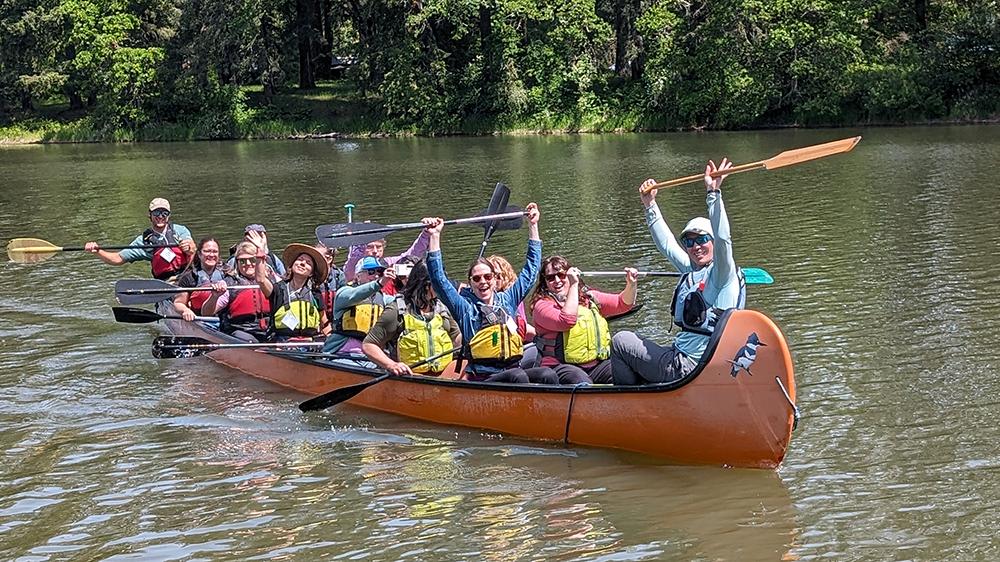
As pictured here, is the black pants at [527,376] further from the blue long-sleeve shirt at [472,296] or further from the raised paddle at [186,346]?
the raised paddle at [186,346]

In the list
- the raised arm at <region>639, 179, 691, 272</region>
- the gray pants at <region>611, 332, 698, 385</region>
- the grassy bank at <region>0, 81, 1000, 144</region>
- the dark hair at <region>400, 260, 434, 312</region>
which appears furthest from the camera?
the grassy bank at <region>0, 81, 1000, 144</region>

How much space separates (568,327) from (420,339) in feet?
4.53

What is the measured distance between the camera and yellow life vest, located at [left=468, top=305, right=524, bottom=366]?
8789 mm

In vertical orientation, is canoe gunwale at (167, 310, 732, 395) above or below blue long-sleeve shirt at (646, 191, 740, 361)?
below

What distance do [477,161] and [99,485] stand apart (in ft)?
81.8

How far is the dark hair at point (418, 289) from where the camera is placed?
905cm

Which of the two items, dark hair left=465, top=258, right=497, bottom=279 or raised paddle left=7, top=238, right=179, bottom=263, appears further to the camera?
raised paddle left=7, top=238, right=179, bottom=263

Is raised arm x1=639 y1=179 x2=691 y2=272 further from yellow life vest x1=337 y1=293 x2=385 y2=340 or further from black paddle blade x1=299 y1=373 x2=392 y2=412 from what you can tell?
yellow life vest x1=337 y1=293 x2=385 y2=340

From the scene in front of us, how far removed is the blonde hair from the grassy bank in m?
33.9

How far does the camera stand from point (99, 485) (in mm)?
8211

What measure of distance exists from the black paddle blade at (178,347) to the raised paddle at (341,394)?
8.43 ft

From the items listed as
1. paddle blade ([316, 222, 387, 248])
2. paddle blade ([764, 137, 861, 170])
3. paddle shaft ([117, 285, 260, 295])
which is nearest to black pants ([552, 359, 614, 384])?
paddle blade ([764, 137, 861, 170])

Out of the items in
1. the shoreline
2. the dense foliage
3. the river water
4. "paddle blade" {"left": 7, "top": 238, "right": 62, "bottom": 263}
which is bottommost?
the river water

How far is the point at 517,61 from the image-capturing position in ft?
149
